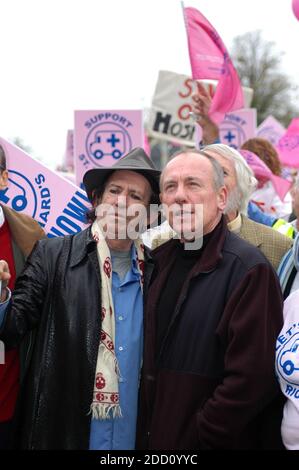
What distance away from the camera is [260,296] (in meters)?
2.12

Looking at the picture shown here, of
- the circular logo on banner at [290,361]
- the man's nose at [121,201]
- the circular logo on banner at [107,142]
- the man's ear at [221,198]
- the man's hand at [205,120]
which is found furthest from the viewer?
the circular logo on banner at [107,142]

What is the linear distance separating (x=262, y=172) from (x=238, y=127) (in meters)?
3.55

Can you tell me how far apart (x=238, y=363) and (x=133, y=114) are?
13.9 ft

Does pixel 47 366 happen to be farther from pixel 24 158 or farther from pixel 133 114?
pixel 133 114

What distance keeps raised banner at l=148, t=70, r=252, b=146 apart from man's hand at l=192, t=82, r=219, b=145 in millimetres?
3321

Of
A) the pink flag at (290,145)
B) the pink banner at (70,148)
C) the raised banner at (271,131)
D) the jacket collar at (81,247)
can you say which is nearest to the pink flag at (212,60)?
the pink flag at (290,145)

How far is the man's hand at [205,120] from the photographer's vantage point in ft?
15.1

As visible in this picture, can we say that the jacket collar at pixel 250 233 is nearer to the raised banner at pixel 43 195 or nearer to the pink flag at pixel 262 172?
the raised banner at pixel 43 195

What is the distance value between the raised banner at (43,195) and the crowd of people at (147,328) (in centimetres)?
77

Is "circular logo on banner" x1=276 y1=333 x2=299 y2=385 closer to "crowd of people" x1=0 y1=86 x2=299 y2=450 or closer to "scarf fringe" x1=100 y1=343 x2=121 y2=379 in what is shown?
"crowd of people" x1=0 y1=86 x2=299 y2=450

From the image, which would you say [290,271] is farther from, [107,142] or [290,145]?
[290,145]

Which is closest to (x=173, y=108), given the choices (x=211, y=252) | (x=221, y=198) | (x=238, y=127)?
(x=238, y=127)

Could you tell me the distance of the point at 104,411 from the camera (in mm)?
2285
